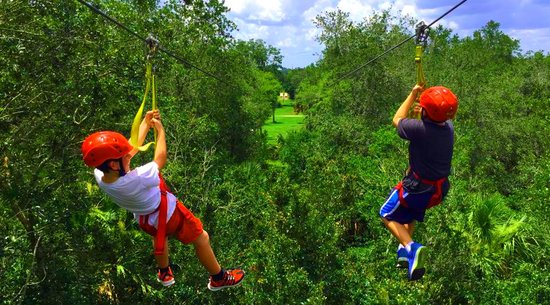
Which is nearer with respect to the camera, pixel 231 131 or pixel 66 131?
pixel 66 131

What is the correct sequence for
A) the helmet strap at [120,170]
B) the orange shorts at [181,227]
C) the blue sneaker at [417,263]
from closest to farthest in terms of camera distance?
1. the helmet strap at [120,170]
2. the orange shorts at [181,227]
3. the blue sneaker at [417,263]

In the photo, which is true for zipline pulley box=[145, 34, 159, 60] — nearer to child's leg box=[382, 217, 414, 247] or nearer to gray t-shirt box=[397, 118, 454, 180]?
gray t-shirt box=[397, 118, 454, 180]

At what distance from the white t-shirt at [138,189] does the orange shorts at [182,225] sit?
0.61 ft

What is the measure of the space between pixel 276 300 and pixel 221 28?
1282 centimetres

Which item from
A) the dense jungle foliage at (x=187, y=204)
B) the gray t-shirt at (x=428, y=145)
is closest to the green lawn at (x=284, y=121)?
the dense jungle foliage at (x=187, y=204)

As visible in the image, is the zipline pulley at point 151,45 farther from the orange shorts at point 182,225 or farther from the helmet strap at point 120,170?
the orange shorts at point 182,225

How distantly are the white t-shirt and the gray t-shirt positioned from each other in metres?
2.12

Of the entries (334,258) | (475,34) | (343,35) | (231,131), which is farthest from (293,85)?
(334,258)

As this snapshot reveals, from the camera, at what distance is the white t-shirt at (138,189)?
3.61m

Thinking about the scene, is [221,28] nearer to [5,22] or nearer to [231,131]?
[231,131]

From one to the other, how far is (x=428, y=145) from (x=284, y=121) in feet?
254

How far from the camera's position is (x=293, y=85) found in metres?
111

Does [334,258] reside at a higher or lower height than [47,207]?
lower

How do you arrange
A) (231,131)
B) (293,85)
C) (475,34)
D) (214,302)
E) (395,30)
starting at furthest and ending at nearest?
(293,85), (475,34), (395,30), (231,131), (214,302)
